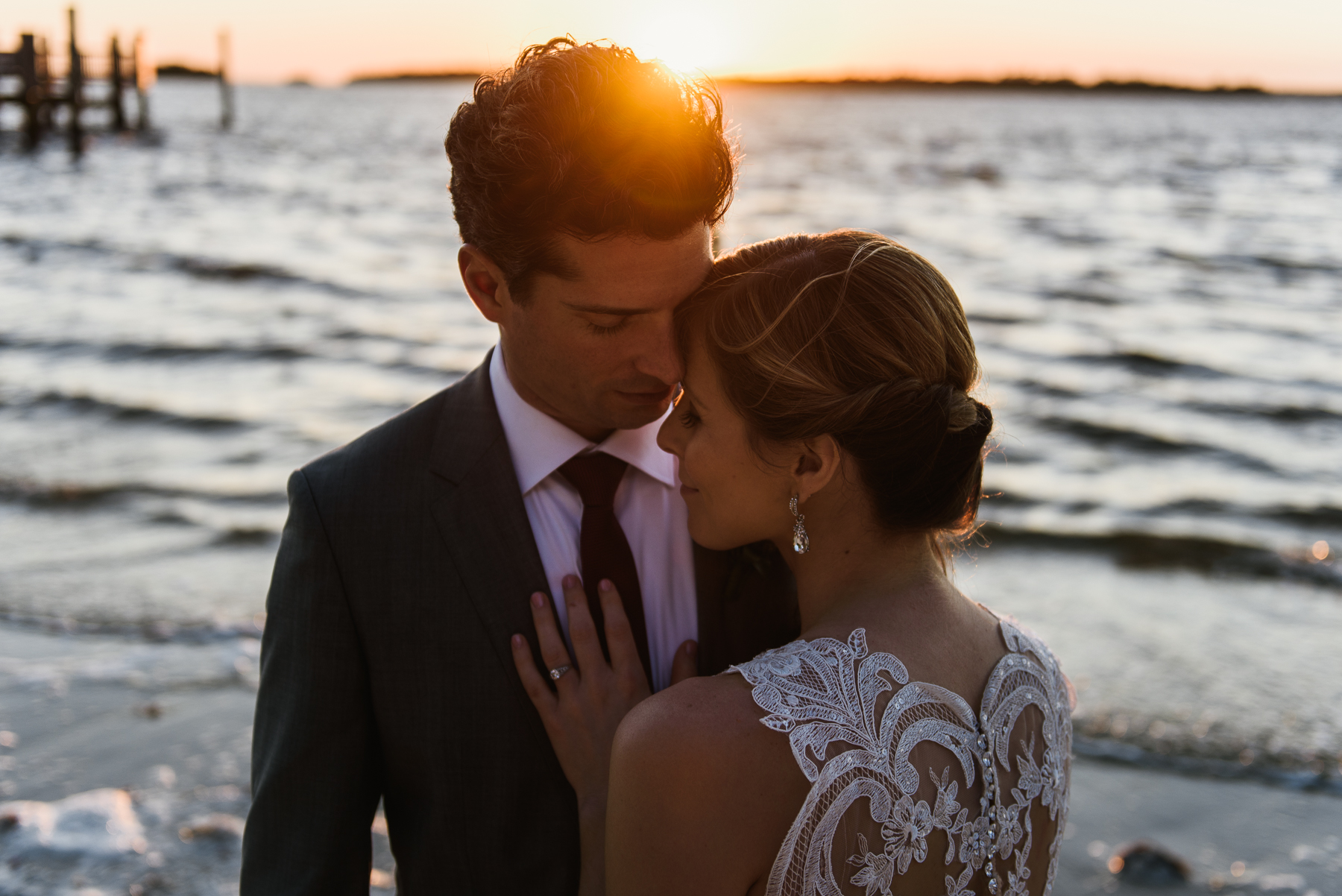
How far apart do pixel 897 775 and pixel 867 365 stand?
75 cm

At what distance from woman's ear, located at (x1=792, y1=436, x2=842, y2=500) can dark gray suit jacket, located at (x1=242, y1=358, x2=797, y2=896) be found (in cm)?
58

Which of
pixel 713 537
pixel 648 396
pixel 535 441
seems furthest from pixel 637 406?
pixel 713 537

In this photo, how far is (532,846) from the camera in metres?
2.16

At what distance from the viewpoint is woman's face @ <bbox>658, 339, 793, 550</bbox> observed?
2125 millimetres

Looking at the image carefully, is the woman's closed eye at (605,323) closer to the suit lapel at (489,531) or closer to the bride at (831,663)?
the bride at (831,663)

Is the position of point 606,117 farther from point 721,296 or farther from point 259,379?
point 259,379

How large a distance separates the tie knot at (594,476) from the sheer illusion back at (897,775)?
25.0 inches

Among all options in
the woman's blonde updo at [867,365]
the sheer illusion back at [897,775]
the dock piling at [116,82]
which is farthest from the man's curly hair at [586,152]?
the dock piling at [116,82]

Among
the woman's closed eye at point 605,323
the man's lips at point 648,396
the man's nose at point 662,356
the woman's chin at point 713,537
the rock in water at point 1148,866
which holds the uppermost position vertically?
the woman's closed eye at point 605,323

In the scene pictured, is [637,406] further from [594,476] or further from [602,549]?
[602,549]

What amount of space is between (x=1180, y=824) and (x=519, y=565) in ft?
11.8

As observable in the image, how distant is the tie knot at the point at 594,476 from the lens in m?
2.36

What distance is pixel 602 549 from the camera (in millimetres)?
2307

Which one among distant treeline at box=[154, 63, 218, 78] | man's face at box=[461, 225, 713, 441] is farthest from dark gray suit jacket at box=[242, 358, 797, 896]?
distant treeline at box=[154, 63, 218, 78]
